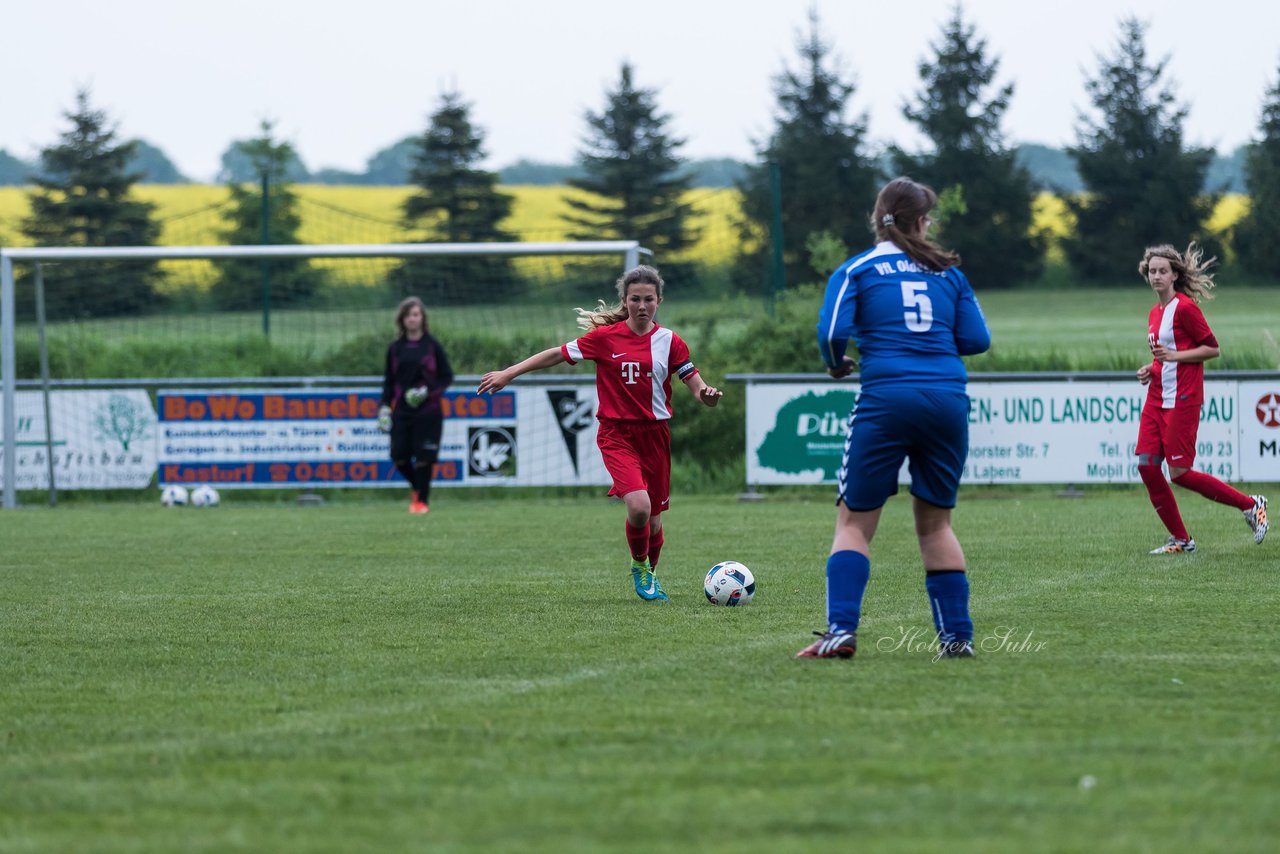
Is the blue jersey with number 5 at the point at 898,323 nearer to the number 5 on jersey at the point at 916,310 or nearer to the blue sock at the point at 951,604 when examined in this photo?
the number 5 on jersey at the point at 916,310

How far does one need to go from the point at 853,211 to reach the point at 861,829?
116 ft

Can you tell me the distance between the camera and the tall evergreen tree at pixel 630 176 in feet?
97.3

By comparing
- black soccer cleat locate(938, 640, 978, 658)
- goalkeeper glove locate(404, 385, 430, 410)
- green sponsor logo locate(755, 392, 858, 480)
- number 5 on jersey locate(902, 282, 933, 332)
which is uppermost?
number 5 on jersey locate(902, 282, 933, 332)

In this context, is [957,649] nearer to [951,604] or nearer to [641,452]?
[951,604]

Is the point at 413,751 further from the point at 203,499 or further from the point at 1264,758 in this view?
the point at 203,499

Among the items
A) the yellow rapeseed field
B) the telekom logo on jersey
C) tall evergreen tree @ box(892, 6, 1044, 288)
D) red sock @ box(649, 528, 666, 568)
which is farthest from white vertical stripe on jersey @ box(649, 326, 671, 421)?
tall evergreen tree @ box(892, 6, 1044, 288)

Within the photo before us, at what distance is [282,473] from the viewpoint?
17531 mm

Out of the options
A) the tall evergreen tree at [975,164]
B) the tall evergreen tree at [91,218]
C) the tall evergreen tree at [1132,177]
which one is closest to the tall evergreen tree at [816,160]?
the tall evergreen tree at [975,164]

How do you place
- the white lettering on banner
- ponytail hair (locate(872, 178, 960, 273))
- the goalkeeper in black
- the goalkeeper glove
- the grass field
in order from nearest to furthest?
1. the grass field
2. ponytail hair (locate(872, 178, 960, 273))
3. the goalkeeper glove
4. the goalkeeper in black
5. the white lettering on banner

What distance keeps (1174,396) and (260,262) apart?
16.3 meters

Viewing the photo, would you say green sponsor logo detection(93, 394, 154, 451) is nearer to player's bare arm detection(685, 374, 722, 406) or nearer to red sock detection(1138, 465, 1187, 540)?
player's bare arm detection(685, 374, 722, 406)

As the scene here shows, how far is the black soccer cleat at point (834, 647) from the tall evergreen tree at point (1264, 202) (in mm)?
27044

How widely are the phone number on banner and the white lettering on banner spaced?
370 cm

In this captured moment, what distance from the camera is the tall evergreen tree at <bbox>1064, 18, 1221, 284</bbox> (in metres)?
39.3
